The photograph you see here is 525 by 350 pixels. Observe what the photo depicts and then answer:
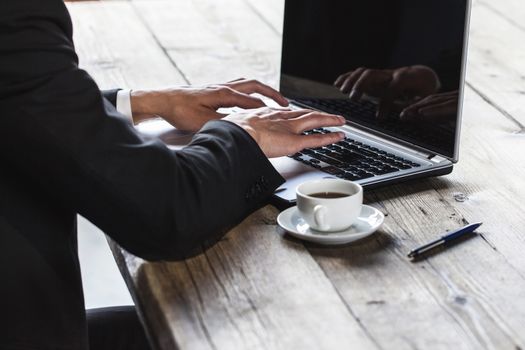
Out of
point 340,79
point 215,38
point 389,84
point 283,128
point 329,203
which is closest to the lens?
point 329,203

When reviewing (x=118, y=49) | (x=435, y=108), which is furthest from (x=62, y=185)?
(x=118, y=49)

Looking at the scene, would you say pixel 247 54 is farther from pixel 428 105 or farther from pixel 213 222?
pixel 213 222

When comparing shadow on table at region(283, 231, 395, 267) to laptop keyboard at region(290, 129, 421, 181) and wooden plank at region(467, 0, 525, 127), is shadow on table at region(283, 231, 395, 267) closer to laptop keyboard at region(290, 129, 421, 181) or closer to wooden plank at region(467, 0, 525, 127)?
laptop keyboard at region(290, 129, 421, 181)

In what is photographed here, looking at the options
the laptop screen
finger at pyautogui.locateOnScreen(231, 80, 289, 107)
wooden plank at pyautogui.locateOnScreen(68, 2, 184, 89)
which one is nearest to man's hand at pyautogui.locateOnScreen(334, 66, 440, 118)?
the laptop screen

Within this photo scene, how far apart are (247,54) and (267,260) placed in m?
1.10

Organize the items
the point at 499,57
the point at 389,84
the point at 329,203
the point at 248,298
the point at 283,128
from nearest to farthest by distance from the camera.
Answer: the point at 248,298
the point at 329,203
the point at 283,128
the point at 389,84
the point at 499,57

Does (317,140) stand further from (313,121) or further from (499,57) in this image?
(499,57)

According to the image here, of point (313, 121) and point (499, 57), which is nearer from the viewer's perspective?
point (313, 121)

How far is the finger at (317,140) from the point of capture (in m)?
1.46

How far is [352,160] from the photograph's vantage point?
152 centimetres

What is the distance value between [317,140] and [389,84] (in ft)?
0.62

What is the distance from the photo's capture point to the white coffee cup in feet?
4.10

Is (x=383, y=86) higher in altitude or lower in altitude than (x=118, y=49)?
higher

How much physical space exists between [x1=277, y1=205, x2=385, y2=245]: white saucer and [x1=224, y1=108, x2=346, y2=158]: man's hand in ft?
0.42
